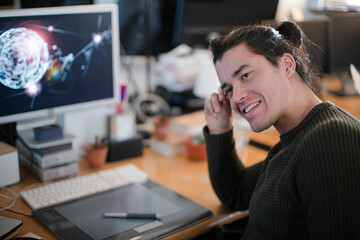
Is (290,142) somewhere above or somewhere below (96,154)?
above

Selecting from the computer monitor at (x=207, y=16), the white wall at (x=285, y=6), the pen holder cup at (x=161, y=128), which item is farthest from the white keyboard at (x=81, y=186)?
the white wall at (x=285, y=6)

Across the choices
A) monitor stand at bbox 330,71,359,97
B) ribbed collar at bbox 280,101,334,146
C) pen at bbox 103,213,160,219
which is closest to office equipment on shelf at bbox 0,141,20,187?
pen at bbox 103,213,160,219

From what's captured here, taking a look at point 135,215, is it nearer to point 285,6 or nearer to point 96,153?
point 96,153

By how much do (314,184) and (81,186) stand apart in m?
0.81

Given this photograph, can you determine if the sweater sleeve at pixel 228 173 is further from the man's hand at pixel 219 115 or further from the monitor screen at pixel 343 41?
the monitor screen at pixel 343 41

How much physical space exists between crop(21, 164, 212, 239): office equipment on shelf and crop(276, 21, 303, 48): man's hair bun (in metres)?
0.58

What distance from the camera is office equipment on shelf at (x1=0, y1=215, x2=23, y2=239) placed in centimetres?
112

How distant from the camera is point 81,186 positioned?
4.73ft

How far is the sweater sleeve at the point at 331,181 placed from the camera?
0.94 meters

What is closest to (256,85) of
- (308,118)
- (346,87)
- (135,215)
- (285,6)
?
(308,118)

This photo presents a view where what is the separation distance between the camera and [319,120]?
1073 mm

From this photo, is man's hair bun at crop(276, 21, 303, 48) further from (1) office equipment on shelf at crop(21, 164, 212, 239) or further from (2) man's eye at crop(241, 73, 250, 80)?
(1) office equipment on shelf at crop(21, 164, 212, 239)

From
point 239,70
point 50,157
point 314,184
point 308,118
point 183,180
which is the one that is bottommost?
point 183,180

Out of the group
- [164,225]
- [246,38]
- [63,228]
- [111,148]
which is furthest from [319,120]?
[111,148]
